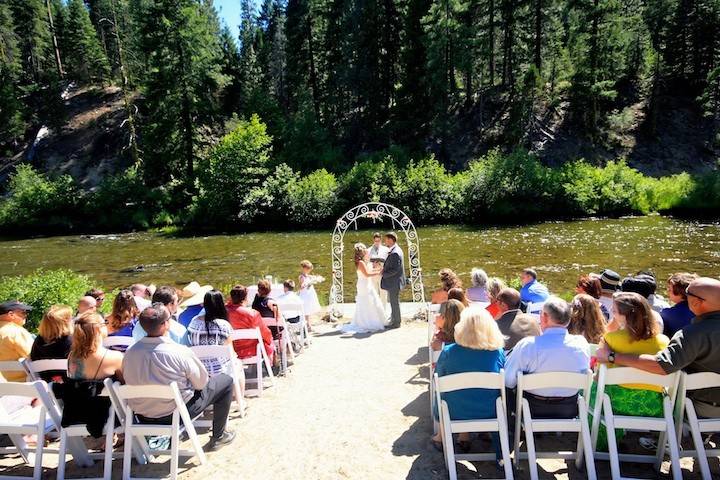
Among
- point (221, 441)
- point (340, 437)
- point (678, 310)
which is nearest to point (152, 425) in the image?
point (221, 441)

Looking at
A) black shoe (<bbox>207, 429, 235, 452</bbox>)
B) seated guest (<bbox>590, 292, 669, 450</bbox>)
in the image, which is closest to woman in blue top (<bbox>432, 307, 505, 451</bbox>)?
seated guest (<bbox>590, 292, 669, 450</bbox>)

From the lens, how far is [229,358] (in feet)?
17.0

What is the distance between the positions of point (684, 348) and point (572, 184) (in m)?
27.6

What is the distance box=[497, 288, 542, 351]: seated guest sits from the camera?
519 centimetres

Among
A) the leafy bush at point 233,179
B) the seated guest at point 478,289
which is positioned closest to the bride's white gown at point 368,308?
the seated guest at point 478,289

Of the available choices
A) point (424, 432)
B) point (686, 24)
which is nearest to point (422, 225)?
point (424, 432)

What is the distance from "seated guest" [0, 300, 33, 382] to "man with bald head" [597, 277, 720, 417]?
6119mm

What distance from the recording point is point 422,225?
29.9m

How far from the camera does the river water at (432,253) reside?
17.0 meters

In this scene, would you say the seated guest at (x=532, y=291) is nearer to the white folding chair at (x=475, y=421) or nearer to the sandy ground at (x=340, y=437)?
the sandy ground at (x=340, y=437)

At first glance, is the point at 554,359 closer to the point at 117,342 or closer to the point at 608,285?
the point at 608,285

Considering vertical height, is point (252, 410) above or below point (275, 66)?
below

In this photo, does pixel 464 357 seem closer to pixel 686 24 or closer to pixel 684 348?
pixel 684 348

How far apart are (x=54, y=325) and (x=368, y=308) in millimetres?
6112
